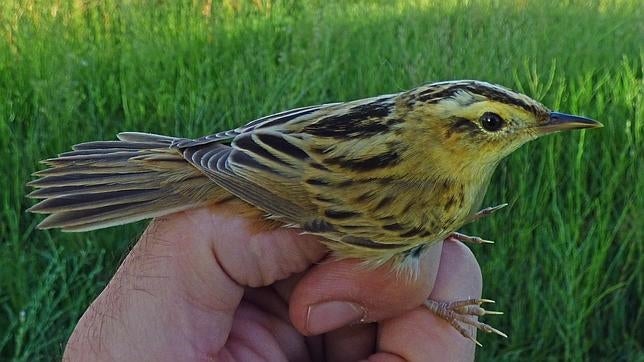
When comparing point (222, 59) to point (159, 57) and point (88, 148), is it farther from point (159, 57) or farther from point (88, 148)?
point (88, 148)

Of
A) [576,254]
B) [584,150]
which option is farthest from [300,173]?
[584,150]

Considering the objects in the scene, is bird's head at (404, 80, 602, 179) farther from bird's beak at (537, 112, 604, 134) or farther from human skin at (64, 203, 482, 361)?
human skin at (64, 203, 482, 361)

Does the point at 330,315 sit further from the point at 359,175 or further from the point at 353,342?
the point at 359,175

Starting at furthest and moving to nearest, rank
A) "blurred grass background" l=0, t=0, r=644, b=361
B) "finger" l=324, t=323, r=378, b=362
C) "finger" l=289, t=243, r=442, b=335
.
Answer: "blurred grass background" l=0, t=0, r=644, b=361, "finger" l=324, t=323, r=378, b=362, "finger" l=289, t=243, r=442, b=335

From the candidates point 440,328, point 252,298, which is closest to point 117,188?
point 252,298

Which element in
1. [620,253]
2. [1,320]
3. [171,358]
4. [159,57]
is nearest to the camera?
[171,358]

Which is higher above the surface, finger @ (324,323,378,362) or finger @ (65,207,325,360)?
finger @ (65,207,325,360)

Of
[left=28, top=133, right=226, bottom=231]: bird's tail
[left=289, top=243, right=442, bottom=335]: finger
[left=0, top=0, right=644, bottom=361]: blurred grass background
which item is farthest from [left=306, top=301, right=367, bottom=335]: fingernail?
[left=0, top=0, right=644, bottom=361]: blurred grass background
